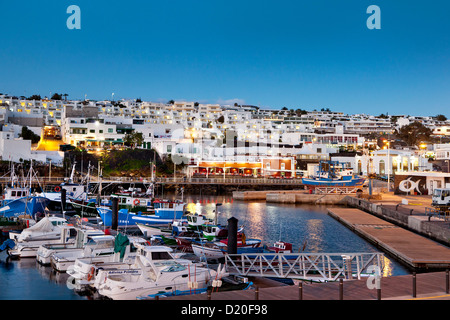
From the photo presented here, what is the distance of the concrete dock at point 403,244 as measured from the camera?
68.0ft

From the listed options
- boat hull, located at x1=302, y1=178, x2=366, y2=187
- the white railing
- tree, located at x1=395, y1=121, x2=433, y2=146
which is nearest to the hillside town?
boat hull, located at x1=302, y1=178, x2=366, y2=187

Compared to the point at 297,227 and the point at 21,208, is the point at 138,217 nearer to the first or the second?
the point at 21,208

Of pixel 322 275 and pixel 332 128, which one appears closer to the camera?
pixel 322 275

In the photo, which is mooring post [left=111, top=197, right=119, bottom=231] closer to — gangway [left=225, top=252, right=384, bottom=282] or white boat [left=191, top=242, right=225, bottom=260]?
white boat [left=191, top=242, right=225, bottom=260]

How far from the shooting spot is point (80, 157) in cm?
7600

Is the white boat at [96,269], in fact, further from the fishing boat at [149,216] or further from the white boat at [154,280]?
the fishing boat at [149,216]

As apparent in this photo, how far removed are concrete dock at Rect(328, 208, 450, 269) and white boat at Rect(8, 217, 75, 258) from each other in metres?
17.1

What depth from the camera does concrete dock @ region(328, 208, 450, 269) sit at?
20.7m

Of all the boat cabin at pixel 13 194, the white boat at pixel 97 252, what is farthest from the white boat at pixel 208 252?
the boat cabin at pixel 13 194

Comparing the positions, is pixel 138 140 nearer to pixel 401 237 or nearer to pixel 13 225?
pixel 13 225

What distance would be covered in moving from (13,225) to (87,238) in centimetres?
985

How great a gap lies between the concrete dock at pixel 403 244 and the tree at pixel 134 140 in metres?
56.8
